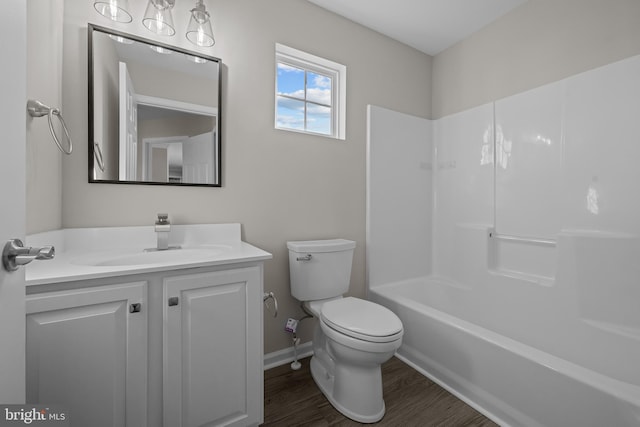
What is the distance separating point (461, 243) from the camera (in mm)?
2350

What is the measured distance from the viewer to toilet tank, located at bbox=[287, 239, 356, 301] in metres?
1.74

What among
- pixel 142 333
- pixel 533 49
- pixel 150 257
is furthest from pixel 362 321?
pixel 533 49

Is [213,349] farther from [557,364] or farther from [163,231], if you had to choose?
[557,364]

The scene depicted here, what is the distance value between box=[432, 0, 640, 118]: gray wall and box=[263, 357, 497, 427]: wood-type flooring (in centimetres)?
208

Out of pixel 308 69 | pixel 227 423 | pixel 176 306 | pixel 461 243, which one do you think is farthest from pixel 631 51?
pixel 227 423

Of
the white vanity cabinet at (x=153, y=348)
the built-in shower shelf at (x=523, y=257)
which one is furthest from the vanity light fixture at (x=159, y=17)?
the built-in shower shelf at (x=523, y=257)

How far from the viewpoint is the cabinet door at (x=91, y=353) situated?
84 centimetres

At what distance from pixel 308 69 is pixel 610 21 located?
1.81 meters

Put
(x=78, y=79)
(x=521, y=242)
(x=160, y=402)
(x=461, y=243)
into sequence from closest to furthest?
(x=160, y=402) → (x=78, y=79) → (x=521, y=242) → (x=461, y=243)

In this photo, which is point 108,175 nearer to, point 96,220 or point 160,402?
point 96,220

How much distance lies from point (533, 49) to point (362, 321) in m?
2.15

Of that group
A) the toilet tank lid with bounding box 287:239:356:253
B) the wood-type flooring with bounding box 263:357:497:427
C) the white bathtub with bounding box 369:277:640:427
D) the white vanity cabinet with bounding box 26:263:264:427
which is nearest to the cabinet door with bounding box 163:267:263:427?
the white vanity cabinet with bounding box 26:263:264:427

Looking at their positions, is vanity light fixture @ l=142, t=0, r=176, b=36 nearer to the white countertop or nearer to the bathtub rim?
the white countertop

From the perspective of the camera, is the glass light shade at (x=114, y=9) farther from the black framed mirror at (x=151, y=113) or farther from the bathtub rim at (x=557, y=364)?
the bathtub rim at (x=557, y=364)
